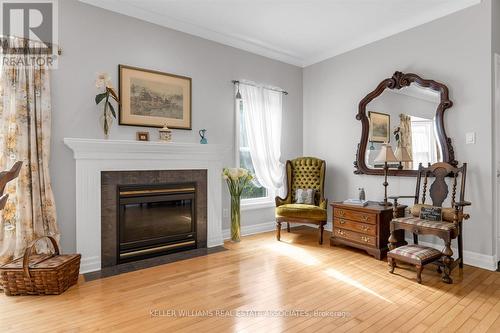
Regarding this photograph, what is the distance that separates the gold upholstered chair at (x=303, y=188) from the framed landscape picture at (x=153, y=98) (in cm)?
183

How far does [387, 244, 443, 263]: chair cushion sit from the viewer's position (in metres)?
2.81

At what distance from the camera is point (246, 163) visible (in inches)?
183

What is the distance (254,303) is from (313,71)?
4089mm

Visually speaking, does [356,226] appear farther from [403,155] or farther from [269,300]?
[269,300]

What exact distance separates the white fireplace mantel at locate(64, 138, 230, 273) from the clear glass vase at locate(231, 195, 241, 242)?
2.83ft

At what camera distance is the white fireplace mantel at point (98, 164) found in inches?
118

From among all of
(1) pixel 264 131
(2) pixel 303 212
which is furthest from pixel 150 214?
(1) pixel 264 131

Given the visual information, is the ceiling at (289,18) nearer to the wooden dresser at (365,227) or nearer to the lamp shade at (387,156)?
the lamp shade at (387,156)

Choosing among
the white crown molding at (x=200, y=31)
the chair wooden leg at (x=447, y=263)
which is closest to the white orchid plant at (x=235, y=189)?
the white crown molding at (x=200, y=31)

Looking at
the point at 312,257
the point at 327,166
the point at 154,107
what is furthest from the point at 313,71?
the point at 312,257

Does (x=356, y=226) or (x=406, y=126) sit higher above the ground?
(x=406, y=126)

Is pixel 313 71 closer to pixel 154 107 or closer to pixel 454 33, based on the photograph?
pixel 454 33

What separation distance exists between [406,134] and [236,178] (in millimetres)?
2356

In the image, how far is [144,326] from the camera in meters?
2.06
